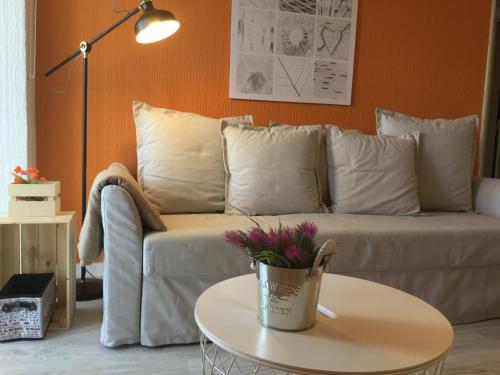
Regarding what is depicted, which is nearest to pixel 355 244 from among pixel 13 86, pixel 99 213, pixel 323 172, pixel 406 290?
pixel 406 290

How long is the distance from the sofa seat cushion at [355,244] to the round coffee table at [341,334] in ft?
1.51

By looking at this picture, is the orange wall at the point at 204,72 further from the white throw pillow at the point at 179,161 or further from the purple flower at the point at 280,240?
the purple flower at the point at 280,240

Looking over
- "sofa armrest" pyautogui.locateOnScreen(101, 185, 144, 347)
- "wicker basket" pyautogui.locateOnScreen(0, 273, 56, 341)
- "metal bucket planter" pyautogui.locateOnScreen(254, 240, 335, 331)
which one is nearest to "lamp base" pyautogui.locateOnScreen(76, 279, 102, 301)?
"wicker basket" pyautogui.locateOnScreen(0, 273, 56, 341)

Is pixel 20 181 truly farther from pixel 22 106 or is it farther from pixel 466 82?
pixel 466 82

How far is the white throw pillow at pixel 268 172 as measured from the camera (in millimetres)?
2244

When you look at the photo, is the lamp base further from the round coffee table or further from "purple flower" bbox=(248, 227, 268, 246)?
"purple flower" bbox=(248, 227, 268, 246)

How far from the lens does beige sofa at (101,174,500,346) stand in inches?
68.5

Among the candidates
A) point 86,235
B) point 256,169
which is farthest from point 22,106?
point 256,169

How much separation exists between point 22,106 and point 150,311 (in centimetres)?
117

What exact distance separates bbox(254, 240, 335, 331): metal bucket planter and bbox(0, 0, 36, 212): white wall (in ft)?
5.09

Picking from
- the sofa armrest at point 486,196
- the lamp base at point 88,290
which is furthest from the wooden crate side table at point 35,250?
the sofa armrest at point 486,196

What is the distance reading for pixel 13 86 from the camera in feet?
6.98

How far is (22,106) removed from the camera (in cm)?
216

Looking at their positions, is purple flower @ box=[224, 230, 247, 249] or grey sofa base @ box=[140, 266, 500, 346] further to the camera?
grey sofa base @ box=[140, 266, 500, 346]
